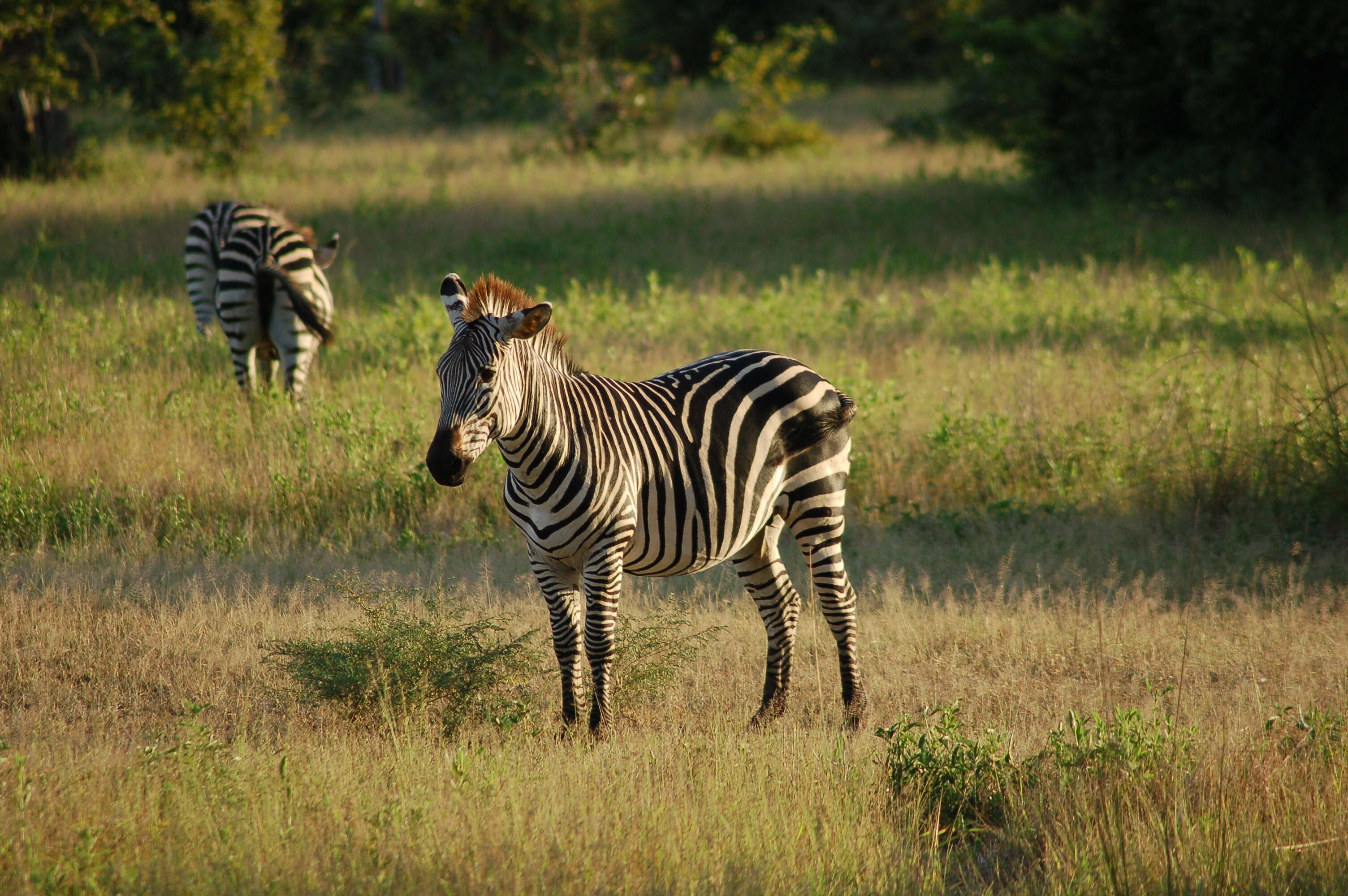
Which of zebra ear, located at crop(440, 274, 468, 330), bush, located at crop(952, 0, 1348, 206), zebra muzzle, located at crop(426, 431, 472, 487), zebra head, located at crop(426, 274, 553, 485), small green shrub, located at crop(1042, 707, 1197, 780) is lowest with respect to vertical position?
small green shrub, located at crop(1042, 707, 1197, 780)

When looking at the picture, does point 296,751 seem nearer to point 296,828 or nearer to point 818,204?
point 296,828

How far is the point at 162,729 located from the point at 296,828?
1.80 metres

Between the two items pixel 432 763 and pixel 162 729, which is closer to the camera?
pixel 432 763

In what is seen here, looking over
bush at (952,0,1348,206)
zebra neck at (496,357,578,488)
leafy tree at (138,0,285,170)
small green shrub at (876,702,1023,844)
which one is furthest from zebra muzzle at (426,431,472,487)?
leafy tree at (138,0,285,170)

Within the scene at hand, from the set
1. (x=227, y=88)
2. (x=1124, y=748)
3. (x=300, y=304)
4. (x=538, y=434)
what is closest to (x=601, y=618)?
(x=538, y=434)

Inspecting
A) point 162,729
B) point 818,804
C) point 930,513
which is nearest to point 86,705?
point 162,729

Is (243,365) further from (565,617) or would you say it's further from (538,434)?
(538,434)

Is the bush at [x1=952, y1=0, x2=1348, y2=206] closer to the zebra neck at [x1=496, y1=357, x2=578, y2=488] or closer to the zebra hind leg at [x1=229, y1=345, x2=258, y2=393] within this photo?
the zebra hind leg at [x1=229, y1=345, x2=258, y2=393]

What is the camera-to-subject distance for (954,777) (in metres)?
4.44

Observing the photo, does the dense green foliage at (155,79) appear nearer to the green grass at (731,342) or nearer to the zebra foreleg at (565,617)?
the green grass at (731,342)

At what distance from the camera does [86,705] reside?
5465mm

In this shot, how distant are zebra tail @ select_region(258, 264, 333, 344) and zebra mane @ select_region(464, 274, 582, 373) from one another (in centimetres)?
536

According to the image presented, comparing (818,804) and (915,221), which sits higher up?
(915,221)

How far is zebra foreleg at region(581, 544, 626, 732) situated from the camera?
4773 millimetres
